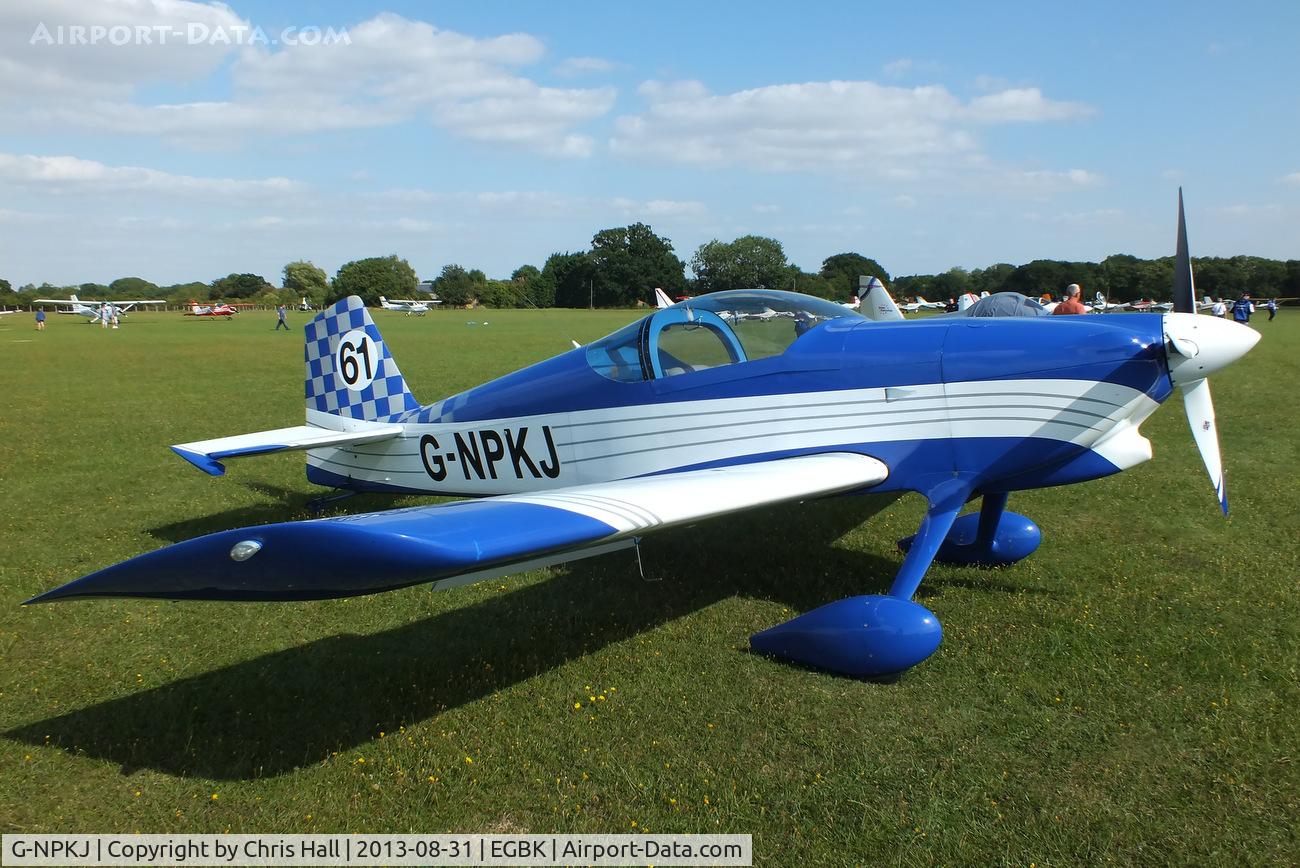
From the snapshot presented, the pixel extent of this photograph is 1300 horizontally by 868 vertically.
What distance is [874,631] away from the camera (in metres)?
3.78

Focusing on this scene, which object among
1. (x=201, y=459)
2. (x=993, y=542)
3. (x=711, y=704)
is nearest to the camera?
(x=711, y=704)

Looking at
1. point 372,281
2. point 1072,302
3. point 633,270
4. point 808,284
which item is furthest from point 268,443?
point 372,281

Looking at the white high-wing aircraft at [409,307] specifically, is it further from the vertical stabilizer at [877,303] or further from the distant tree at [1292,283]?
the distant tree at [1292,283]

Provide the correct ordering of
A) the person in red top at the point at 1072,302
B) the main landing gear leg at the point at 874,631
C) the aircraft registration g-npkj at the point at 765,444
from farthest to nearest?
the person in red top at the point at 1072,302 → the main landing gear leg at the point at 874,631 → the aircraft registration g-npkj at the point at 765,444

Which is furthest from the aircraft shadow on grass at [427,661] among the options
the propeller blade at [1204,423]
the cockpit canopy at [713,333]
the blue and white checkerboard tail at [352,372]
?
the blue and white checkerboard tail at [352,372]

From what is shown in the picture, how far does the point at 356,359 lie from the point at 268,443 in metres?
1.17

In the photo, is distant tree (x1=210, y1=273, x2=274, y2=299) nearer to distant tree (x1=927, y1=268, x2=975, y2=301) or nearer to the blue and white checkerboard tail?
distant tree (x1=927, y1=268, x2=975, y2=301)

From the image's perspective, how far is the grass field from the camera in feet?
9.46

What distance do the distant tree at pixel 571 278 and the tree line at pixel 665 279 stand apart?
0.13m

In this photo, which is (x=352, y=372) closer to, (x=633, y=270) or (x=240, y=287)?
(x=633, y=270)

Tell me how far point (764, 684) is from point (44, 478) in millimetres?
8246

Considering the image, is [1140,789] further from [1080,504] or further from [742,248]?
[742,248]

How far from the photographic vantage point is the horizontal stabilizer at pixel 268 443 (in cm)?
521

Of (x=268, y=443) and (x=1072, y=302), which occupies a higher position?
(x=1072, y=302)
